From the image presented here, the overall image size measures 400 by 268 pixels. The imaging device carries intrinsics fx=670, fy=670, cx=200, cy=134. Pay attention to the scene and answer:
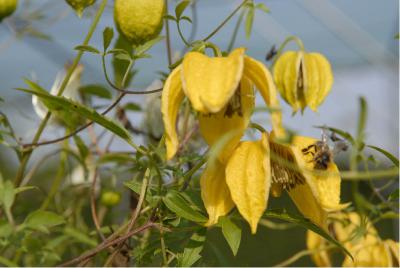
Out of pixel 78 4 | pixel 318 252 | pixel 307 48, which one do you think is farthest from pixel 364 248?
pixel 307 48

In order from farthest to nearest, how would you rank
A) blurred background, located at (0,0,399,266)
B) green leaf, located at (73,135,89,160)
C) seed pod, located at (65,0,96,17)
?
blurred background, located at (0,0,399,266), green leaf, located at (73,135,89,160), seed pod, located at (65,0,96,17)

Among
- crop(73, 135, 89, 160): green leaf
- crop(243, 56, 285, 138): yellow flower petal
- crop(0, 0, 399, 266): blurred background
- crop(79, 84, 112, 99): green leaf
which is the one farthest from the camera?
crop(0, 0, 399, 266): blurred background

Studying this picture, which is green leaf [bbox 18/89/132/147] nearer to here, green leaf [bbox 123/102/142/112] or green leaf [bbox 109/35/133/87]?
green leaf [bbox 109/35/133/87]

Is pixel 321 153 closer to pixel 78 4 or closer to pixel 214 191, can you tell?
pixel 214 191

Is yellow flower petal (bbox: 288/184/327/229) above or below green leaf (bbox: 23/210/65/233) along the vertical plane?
above

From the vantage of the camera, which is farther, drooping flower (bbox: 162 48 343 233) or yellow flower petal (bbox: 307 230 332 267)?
yellow flower petal (bbox: 307 230 332 267)

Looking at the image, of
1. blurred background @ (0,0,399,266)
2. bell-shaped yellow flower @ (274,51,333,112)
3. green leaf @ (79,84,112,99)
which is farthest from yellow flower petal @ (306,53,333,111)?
blurred background @ (0,0,399,266)

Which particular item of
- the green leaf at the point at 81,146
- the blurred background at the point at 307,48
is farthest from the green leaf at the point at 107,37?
the blurred background at the point at 307,48

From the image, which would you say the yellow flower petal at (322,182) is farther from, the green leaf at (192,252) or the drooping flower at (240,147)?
the green leaf at (192,252)
